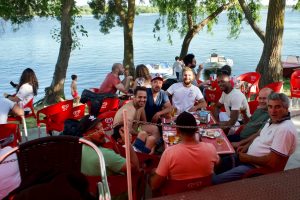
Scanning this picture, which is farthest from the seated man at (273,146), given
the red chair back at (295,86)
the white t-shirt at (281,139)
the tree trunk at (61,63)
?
the tree trunk at (61,63)

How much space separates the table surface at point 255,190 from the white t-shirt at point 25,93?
4655 mm

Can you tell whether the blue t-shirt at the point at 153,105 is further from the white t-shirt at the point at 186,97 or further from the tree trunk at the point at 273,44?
the tree trunk at the point at 273,44

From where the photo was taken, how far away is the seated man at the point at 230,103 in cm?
490

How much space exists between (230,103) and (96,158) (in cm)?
271

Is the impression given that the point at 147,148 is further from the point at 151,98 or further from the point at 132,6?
the point at 132,6

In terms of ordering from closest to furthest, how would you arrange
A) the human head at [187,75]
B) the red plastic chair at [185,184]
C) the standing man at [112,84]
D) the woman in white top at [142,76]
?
1. the red plastic chair at [185,184]
2. the human head at [187,75]
3. the woman in white top at [142,76]
4. the standing man at [112,84]

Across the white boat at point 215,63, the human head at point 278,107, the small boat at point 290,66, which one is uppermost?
the human head at point 278,107

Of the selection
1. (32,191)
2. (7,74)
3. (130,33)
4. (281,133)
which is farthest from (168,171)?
(7,74)

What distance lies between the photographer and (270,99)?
3521 millimetres

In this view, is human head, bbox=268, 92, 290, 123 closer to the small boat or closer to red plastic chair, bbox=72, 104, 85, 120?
red plastic chair, bbox=72, 104, 85, 120

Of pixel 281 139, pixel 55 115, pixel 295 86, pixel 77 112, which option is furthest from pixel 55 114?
pixel 295 86

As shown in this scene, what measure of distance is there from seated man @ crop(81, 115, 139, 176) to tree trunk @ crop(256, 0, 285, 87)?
7.36m

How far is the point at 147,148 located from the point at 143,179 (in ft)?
3.25

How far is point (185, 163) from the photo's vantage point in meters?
2.87
